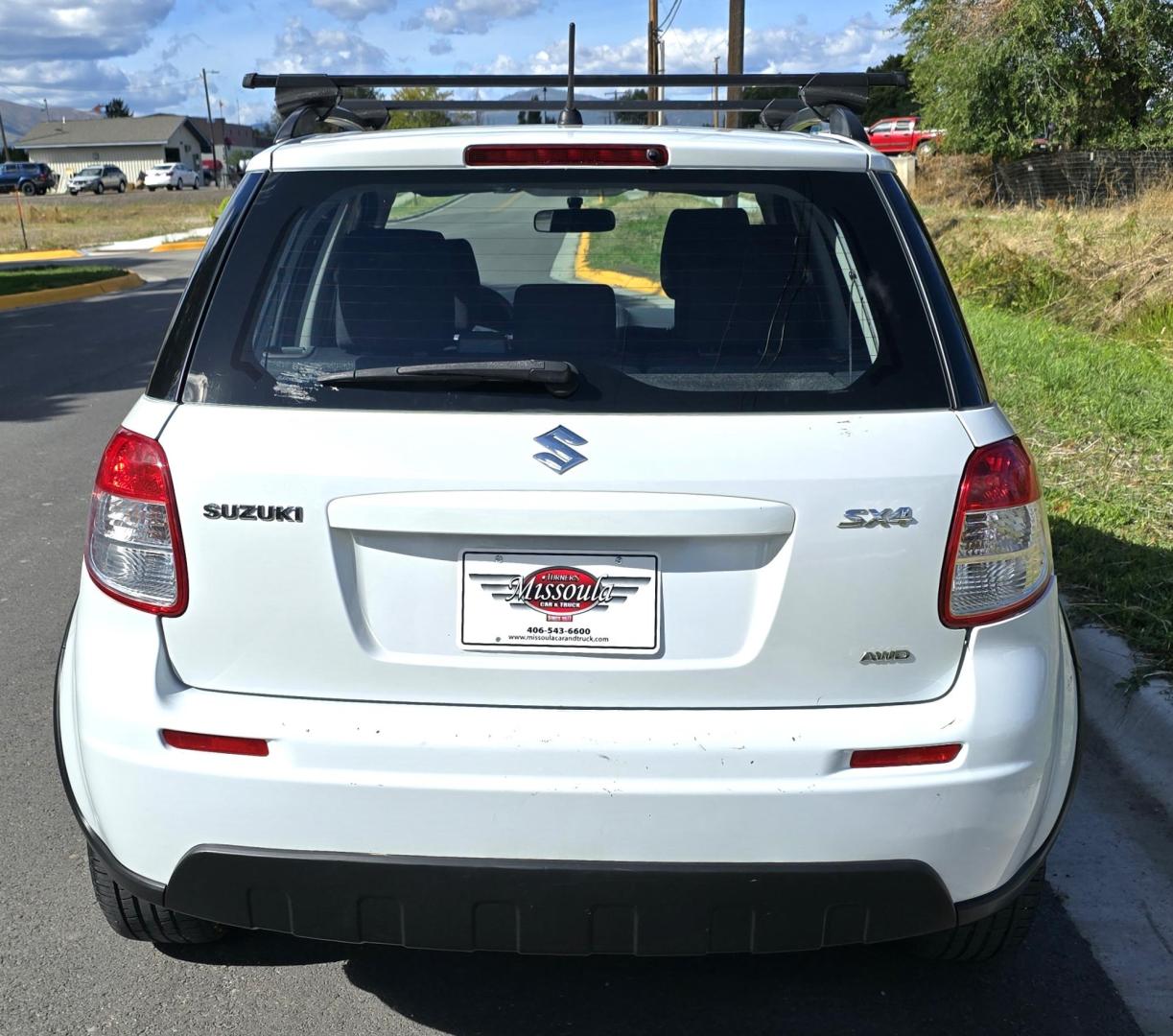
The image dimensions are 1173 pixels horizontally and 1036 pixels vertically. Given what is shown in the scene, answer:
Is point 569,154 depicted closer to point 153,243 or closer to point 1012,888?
point 1012,888

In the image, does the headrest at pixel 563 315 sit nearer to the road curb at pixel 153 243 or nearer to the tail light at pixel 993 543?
the tail light at pixel 993 543

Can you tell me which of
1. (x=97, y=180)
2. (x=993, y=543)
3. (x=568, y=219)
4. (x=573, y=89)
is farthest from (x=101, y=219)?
(x=993, y=543)

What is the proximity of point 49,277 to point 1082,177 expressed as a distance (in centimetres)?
1975

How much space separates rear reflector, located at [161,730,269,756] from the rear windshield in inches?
24.1

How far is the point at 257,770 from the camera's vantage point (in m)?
2.28

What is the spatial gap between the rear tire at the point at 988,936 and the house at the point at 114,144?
381 feet

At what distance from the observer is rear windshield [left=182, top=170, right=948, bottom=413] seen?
2.36m

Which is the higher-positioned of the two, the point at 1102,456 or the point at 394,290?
the point at 394,290

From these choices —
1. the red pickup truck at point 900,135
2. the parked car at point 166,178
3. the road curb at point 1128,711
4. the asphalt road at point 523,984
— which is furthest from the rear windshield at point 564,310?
the parked car at point 166,178

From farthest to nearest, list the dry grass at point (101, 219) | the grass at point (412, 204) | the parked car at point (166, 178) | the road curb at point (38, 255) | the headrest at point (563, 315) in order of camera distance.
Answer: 1. the parked car at point (166, 178)
2. the dry grass at point (101, 219)
3. the road curb at point (38, 255)
4. the grass at point (412, 204)
5. the headrest at point (563, 315)

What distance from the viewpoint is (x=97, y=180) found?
67.7 m

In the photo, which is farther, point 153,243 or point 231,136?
point 231,136

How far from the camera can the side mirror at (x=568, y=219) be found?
2852 mm


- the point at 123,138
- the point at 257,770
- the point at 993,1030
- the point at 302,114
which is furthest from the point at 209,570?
the point at 123,138
